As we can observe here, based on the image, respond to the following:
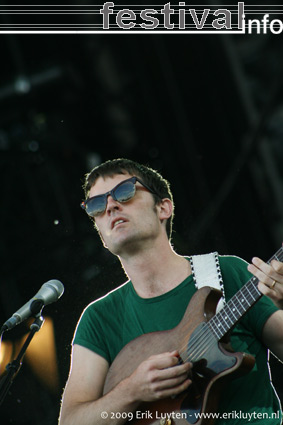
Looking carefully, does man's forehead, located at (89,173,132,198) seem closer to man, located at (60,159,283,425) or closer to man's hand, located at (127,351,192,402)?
man, located at (60,159,283,425)

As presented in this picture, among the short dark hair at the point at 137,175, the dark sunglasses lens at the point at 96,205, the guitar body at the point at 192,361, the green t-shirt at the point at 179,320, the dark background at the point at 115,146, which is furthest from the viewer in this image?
the dark background at the point at 115,146

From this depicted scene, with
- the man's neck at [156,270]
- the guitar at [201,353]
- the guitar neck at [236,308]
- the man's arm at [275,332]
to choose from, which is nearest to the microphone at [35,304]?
the man's neck at [156,270]

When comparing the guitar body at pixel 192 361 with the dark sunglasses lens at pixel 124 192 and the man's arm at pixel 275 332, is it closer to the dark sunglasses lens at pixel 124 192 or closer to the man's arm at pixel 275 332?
the man's arm at pixel 275 332

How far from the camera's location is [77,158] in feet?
10.3

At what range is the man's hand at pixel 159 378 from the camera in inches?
78.4

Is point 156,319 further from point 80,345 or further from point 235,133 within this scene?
point 235,133

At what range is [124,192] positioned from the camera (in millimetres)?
2459

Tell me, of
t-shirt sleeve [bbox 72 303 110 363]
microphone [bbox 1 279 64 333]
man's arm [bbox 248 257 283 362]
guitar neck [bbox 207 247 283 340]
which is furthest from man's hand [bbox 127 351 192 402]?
microphone [bbox 1 279 64 333]

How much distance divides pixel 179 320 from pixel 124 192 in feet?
1.99

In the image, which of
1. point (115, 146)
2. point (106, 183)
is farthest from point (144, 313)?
point (115, 146)

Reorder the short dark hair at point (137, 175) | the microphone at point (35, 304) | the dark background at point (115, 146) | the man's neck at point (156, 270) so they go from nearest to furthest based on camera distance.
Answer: the microphone at point (35, 304)
the man's neck at point (156, 270)
the short dark hair at point (137, 175)
the dark background at point (115, 146)

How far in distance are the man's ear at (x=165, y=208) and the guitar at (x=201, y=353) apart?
551 millimetres

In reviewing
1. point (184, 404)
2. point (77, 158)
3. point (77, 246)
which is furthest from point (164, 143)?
point (184, 404)

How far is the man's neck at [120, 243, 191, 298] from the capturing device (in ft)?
7.80
